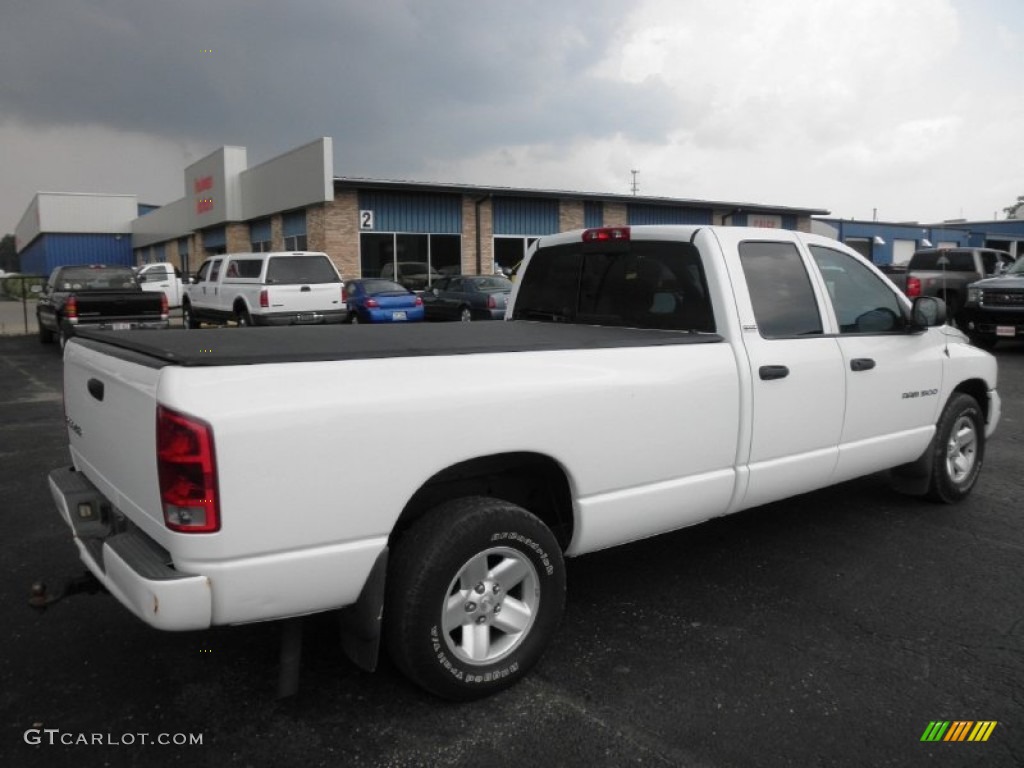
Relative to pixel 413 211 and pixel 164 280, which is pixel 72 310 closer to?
pixel 164 280

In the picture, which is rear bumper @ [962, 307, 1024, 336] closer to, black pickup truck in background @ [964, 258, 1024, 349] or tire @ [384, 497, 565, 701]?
black pickup truck in background @ [964, 258, 1024, 349]

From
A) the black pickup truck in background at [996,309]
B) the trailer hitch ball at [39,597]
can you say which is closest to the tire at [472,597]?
the trailer hitch ball at [39,597]

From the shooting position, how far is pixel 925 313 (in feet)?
15.0

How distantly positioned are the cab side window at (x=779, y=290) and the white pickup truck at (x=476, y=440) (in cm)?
2

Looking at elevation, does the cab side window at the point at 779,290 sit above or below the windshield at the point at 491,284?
below

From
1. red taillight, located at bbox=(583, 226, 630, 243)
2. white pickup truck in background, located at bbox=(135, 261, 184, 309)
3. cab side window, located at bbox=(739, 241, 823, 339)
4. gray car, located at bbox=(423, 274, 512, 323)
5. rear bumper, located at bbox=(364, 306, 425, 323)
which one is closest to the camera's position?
cab side window, located at bbox=(739, 241, 823, 339)

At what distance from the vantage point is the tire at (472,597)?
8.86ft

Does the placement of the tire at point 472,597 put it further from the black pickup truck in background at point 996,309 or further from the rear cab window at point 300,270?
the rear cab window at point 300,270

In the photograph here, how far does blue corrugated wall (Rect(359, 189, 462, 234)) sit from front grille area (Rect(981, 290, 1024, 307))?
1727 cm

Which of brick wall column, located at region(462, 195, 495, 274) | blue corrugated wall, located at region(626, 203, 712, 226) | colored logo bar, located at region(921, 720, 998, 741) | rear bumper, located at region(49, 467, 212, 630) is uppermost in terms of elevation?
blue corrugated wall, located at region(626, 203, 712, 226)

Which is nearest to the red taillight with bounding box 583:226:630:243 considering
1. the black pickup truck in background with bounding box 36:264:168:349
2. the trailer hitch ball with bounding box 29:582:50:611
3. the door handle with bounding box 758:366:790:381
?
the door handle with bounding box 758:366:790:381

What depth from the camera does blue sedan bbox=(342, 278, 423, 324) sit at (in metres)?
19.2

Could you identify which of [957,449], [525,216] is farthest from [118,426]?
[525,216]

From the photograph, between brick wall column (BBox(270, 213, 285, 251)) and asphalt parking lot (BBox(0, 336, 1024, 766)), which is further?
brick wall column (BBox(270, 213, 285, 251))
